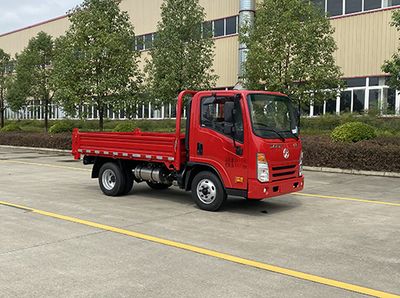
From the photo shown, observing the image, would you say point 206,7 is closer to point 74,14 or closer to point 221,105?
point 74,14

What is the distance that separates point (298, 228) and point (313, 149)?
903 centimetres

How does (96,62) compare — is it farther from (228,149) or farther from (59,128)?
(228,149)

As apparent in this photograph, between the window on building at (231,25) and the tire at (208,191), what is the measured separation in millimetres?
24806

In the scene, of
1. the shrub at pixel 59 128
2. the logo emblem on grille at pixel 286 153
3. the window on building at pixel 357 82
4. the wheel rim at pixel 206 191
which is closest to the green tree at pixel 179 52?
the shrub at pixel 59 128

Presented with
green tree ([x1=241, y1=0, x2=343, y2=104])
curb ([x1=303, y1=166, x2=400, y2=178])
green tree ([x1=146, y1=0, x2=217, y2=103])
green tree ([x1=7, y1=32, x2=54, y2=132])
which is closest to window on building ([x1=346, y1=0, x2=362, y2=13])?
green tree ([x1=241, y1=0, x2=343, y2=104])

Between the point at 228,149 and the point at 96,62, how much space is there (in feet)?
55.7

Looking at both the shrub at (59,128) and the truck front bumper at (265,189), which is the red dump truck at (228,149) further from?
the shrub at (59,128)

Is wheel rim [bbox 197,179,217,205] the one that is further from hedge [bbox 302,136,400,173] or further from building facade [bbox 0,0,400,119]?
building facade [bbox 0,0,400,119]

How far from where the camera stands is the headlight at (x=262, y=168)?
7480mm

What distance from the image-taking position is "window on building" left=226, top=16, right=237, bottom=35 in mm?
31344

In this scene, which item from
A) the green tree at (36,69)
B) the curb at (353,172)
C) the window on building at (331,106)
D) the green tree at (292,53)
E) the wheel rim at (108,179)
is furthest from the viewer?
the green tree at (36,69)

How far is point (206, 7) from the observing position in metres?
33.1

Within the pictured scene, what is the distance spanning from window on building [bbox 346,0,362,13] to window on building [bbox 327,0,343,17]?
1.30 ft

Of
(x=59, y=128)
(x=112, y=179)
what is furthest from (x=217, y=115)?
(x=59, y=128)
